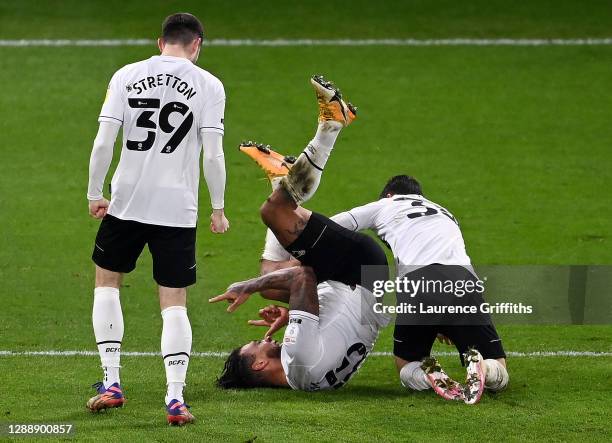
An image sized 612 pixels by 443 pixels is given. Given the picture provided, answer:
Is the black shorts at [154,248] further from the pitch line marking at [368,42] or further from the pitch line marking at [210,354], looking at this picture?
the pitch line marking at [368,42]

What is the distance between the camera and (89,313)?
10938 millimetres

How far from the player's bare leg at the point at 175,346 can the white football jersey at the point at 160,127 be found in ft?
1.41

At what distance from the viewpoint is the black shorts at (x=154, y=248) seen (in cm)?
780

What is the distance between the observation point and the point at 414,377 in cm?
859

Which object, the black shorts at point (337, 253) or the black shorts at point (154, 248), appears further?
the black shorts at point (337, 253)

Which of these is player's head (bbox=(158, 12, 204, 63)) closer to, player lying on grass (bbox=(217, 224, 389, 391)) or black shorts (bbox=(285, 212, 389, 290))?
black shorts (bbox=(285, 212, 389, 290))

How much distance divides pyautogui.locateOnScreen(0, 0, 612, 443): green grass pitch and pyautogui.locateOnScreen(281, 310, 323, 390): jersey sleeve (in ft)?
0.48

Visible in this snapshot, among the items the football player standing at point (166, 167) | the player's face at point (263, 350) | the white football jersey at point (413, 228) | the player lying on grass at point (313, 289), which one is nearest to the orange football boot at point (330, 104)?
the player lying on grass at point (313, 289)

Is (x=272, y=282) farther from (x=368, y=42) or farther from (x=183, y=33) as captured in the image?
(x=368, y=42)

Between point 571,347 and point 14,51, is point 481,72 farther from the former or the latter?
point 571,347

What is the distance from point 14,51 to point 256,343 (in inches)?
A: 414

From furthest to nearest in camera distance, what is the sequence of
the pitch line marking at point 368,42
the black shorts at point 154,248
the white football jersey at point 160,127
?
1. the pitch line marking at point 368,42
2. the black shorts at point 154,248
3. the white football jersey at point 160,127

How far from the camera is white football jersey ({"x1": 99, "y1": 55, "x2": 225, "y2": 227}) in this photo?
770cm

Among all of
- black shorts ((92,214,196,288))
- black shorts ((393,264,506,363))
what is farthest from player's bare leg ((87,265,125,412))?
black shorts ((393,264,506,363))
